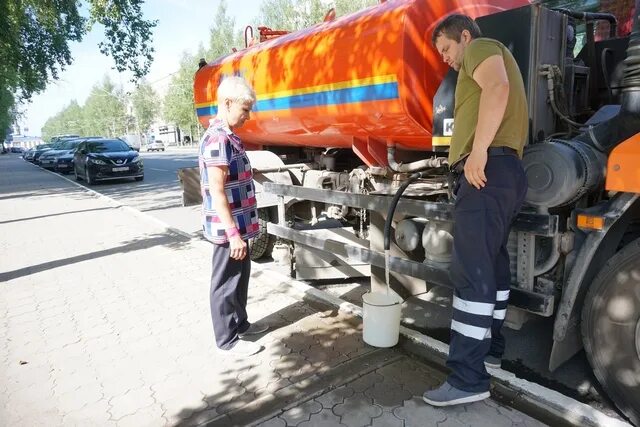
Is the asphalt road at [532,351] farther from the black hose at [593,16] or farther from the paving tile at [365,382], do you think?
the black hose at [593,16]

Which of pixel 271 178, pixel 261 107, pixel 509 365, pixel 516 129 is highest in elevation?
pixel 261 107

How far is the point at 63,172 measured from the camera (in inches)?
891

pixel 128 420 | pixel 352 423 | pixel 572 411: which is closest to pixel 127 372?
pixel 128 420

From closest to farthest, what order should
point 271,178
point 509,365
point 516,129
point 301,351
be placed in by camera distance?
point 516,129 → point 509,365 → point 301,351 → point 271,178

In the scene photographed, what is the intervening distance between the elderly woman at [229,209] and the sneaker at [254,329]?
64mm

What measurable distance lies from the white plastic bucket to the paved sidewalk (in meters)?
0.10

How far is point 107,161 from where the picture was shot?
15.6 meters

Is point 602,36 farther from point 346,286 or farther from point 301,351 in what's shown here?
point 301,351

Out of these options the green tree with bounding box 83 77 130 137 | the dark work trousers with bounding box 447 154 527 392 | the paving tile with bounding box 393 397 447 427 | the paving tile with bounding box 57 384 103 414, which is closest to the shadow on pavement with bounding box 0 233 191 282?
the paving tile with bounding box 57 384 103 414

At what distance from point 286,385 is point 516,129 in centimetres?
193

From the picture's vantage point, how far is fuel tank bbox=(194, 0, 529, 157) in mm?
2996

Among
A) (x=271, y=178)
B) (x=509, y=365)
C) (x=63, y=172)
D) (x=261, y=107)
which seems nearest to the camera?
(x=509, y=365)

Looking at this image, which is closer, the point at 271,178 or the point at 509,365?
the point at 509,365

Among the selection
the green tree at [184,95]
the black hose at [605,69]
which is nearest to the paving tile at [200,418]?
the black hose at [605,69]
